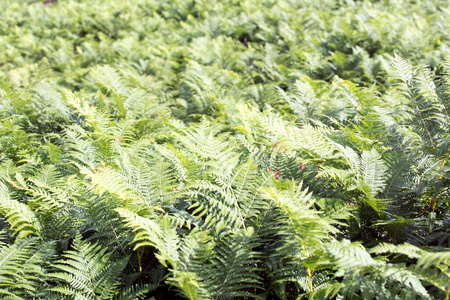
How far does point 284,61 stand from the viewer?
5129mm

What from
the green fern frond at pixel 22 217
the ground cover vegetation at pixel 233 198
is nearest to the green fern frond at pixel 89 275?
the ground cover vegetation at pixel 233 198

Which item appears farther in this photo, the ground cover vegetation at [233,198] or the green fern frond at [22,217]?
the green fern frond at [22,217]

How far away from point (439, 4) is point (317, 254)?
24.2 feet

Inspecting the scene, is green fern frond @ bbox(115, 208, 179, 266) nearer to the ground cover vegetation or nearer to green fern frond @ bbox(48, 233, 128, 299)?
the ground cover vegetation

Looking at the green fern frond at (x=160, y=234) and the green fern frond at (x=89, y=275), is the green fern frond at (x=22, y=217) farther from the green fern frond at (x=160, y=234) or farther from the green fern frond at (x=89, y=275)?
the green fern frond at (x=160, y=234)

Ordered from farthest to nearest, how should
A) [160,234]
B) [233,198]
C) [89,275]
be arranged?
[233,198]
[89,275]
[160,234]

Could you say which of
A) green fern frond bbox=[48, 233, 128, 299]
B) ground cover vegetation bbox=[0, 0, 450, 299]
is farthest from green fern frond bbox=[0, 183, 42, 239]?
green fern frond bbox=[48, 233, 128, 299]

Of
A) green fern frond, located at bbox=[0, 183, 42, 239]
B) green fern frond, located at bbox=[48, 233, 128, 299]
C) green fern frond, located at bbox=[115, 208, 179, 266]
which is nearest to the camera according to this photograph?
green fern frond, located at bbox=[115, 208, 179, 266]

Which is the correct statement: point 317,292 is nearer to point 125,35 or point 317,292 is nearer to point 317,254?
point 317,254

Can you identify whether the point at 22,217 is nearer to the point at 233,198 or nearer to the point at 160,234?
the point at 160,234

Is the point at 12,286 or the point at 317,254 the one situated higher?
the point at 317,254

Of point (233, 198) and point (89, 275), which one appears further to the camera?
point (233, 198)

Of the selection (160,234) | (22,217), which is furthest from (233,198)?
(22,217)

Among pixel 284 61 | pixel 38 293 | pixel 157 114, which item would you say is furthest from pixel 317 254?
pixel 284 61
